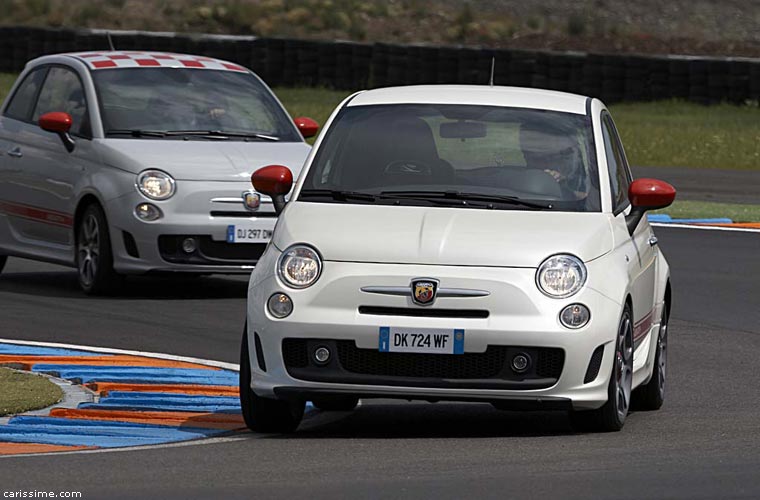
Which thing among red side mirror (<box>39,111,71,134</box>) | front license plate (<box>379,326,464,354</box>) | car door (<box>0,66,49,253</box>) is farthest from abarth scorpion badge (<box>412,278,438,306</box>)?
car door (<box>0,66,49,253</box>)

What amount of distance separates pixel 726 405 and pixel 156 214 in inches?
205

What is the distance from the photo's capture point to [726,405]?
30.1ft

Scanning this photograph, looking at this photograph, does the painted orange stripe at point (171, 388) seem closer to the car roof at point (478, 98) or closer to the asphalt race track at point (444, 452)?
the asphalt race track at point (444, 452)

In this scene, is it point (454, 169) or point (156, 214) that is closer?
point (454, 169)

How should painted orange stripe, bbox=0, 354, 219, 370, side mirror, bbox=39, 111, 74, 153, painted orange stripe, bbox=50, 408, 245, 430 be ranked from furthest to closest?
side mirror, bbox=39, 111, 74, 153
painted orange stripe, bbox=0, 354, 219, 370
painted orange stripe, bbox=50, 408, 245, 430

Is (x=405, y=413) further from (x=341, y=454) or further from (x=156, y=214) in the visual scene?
(x=156, y=214)

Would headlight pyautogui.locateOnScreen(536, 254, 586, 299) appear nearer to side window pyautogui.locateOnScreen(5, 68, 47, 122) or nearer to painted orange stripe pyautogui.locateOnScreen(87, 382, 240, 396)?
painted orange stripe pyautogui.locateOnScreen(87, 382, 240, 396)

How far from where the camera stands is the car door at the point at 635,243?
861 cm

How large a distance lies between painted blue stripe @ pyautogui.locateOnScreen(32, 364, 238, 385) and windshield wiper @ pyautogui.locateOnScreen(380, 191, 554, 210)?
1588mm

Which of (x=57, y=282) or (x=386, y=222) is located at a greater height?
(x=386, y=222)

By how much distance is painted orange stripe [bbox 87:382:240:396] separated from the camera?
9.33m

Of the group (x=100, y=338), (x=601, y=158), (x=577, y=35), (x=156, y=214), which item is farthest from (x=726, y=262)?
(x=577, y=35)

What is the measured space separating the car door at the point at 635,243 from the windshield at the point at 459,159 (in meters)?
0.16

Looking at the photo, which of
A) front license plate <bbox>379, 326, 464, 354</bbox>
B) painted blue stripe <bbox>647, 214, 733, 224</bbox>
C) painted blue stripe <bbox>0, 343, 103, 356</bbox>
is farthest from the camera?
painted blue stripe <bbox>647, 214, 733, 224</bbox>
